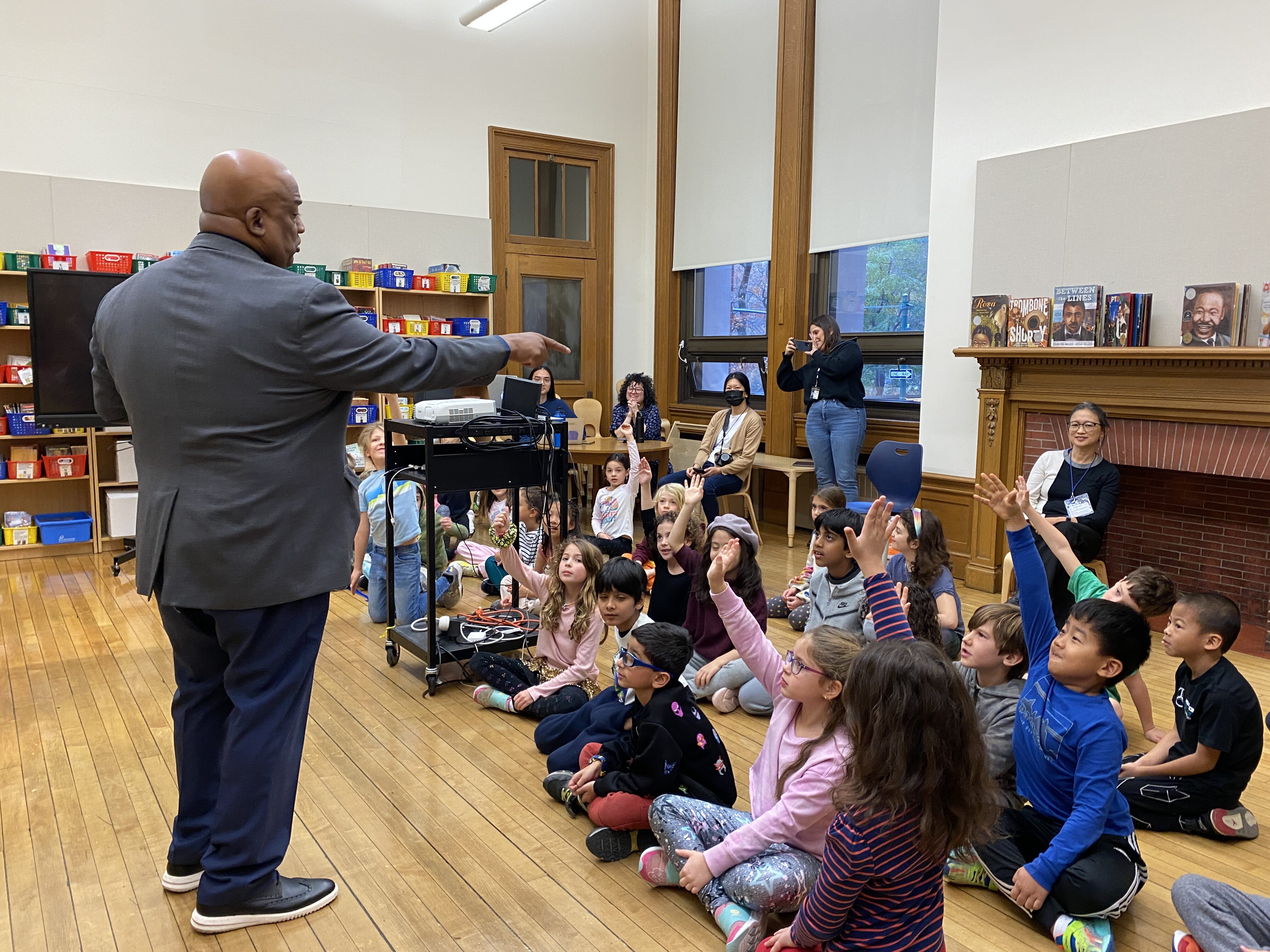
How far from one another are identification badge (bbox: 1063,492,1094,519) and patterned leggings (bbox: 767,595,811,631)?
1355 mm

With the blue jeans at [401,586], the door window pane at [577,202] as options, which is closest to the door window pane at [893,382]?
the door window pane at [577,202]

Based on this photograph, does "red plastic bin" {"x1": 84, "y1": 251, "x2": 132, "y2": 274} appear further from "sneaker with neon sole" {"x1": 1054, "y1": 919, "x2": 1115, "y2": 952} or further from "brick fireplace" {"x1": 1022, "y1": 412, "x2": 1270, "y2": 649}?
"sneaker with neon sole" {"x1": 1054, "y1": 919, "x2": 1115, "y2": 952}

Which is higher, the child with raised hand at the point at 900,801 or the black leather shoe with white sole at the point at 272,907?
the child with raised hand at the point at 900,801

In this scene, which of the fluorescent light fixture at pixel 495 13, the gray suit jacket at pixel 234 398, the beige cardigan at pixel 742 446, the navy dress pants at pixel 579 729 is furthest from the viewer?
the fluorescent light fixture at pixel 495 13

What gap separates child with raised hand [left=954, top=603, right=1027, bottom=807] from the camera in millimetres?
2641

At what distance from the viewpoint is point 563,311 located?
334 inches

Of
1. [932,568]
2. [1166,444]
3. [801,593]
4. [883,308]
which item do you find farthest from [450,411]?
[883,308]

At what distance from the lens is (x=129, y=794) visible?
280cm

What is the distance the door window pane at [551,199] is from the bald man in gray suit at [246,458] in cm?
648

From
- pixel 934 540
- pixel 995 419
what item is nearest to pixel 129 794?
pixel 934 540

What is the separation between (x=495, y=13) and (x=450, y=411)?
493 cm

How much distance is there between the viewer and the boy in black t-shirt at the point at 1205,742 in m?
2.53

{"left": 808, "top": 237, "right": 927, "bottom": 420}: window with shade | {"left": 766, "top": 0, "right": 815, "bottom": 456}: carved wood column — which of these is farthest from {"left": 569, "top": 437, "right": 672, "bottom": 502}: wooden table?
{"left": 808, "top": 237, "right": 927, "bottom": 420}: window with shade

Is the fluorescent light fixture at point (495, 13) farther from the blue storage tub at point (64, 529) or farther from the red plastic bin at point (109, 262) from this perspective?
the blue storage tub at point (64, 529)
